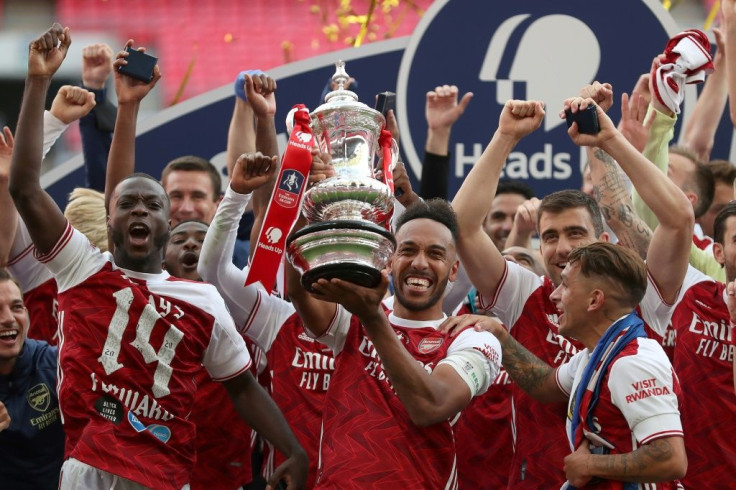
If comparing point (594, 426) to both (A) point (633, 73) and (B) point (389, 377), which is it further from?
(A) point (633, 73)

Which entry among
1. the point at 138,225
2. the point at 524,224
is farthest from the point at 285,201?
the point at 524,224

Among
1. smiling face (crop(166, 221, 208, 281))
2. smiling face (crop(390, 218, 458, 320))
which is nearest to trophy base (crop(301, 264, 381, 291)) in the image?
smiling face (crop(390, 218, 458, 320))

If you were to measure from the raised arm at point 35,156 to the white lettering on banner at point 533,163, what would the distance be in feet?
10.2

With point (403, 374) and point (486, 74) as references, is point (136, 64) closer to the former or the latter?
point (403, 374)

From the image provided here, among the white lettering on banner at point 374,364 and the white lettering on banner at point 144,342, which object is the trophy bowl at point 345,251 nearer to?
the white lettering on banner at point 374,364

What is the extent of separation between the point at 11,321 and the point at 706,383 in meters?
2.93

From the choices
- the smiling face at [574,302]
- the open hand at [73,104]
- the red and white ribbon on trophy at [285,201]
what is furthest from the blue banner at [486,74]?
the red and white ribbon on trophy at [285,201]

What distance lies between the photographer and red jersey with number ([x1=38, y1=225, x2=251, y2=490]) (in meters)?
4.31

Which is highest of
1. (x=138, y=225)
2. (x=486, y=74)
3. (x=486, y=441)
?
Result: (x=486, y=74)

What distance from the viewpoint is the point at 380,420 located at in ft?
13.3

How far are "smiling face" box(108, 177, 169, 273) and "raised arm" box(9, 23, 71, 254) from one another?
254mm

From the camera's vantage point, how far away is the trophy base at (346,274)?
344 cm

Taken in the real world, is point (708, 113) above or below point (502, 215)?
above

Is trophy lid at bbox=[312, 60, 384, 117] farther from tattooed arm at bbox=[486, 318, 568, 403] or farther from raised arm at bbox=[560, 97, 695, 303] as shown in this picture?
tattooed arm at bbox=[486, 318, 568, 403]
